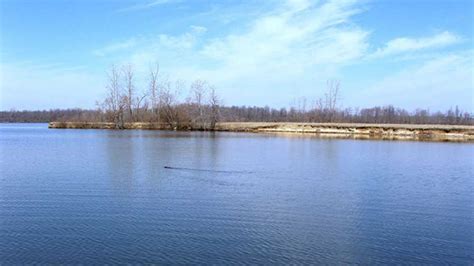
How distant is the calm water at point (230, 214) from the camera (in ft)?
32.6

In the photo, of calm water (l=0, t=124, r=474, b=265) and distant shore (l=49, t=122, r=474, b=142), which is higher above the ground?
distant shore (l=49, t=122, r=474, b=142)

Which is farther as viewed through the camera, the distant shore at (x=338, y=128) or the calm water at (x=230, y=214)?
the distant shore at (x=338, y=128)

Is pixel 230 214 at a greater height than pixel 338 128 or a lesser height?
lesser

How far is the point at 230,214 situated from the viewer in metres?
13.4

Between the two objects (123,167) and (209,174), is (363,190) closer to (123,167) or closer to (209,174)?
(209,174)

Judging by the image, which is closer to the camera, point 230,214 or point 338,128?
point 230,214

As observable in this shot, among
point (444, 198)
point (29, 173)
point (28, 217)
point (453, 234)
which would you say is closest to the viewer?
Result: point (453, 234)

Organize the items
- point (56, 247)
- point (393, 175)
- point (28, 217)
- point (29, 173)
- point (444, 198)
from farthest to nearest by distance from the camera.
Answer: point (393, 175) < point (29, 173) < point (444, 198) < point (28, 217) < point (56, 247)

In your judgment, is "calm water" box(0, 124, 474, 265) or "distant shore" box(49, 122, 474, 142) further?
"distant shore" box(49, 122, 474, 142)

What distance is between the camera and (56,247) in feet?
32.9

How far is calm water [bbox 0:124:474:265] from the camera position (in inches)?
391

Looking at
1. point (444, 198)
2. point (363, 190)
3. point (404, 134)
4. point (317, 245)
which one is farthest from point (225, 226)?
point (404, 134)

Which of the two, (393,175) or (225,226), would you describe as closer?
(225,226)

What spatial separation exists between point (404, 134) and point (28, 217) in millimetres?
67372
